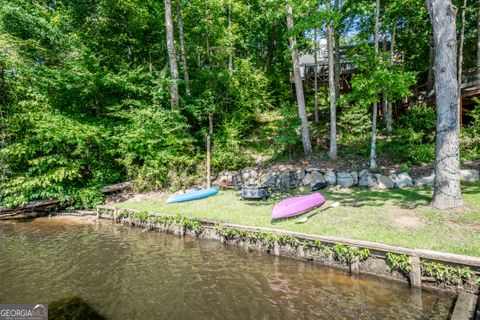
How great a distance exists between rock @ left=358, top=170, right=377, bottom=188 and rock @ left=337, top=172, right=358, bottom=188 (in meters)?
0.33

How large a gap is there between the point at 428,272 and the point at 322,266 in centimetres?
216

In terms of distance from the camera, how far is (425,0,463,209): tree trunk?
22.0 feet

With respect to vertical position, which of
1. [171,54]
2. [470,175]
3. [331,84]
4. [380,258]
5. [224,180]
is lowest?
[380,258]

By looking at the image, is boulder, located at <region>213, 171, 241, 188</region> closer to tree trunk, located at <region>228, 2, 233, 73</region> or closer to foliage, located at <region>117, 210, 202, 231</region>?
foliage, located at <region>117, 210, 202, 231</region>

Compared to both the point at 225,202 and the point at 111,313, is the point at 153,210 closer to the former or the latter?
the point at 225,202

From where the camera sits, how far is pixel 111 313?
483 cm

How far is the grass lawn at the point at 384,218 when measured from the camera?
5443mm

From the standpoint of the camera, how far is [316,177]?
35.9 feet

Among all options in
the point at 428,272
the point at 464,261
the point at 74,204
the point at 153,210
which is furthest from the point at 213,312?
the point at 74,204

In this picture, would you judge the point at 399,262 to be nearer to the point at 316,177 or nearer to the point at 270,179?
the point at 316,177

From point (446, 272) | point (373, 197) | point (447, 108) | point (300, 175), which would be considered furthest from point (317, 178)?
point (446, 272)

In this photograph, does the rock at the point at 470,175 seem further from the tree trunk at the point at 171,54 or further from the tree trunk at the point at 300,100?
the tree trunk at the point at 171,54

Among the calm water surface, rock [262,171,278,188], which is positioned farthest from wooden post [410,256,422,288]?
rock [262,171,278,188]

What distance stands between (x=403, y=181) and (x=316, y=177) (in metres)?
3.30
